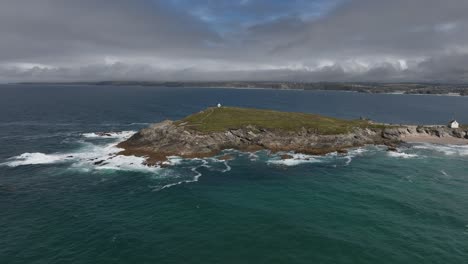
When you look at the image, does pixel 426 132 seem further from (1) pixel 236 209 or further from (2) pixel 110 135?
(2) pixel 110 135

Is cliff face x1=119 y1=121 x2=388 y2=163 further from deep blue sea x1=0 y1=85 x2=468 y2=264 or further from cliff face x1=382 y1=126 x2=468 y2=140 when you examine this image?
cliff face x1=382 y1=126 x2=468 y2=140

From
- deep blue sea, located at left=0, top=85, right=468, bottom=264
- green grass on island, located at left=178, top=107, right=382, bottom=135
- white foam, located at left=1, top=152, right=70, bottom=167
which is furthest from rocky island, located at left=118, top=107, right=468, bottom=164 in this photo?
white foam, located at left=1, top=152, right=70, bottom=167

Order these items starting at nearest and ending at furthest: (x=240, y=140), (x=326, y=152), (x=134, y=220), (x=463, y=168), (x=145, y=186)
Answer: (x=134, y=220), (x=145, y=186), (x=463, y=168), (x=326, y=152), (x=240, y=140)

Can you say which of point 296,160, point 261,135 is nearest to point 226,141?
point 261,135

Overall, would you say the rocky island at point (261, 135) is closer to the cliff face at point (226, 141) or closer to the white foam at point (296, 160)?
the cliff face at point (226, 141)

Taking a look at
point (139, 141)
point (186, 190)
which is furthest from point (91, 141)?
point (186, 190)

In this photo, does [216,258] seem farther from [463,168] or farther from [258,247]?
[463,168]
